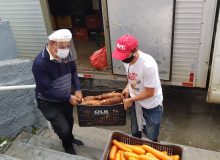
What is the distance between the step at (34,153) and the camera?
262 centimetres

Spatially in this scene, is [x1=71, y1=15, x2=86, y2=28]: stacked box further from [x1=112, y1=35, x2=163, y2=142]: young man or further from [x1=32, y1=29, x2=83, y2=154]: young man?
[x1=112, y1=35, x2=163, y2=142]: young man

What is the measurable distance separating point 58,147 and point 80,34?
214 inches

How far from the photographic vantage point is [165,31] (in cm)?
359

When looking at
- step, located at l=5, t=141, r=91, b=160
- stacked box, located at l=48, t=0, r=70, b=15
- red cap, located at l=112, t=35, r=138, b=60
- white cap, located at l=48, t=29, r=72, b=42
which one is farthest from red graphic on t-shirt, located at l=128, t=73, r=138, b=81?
stacked box, located at l=48, t=0, r=70, b=15

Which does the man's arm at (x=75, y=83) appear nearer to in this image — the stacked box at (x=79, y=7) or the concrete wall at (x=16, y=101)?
the concrete wall at (x=16, y=101)

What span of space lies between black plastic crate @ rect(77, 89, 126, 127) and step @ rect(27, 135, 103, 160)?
0.57m

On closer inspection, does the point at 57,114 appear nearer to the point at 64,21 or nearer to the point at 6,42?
the point at 6,42

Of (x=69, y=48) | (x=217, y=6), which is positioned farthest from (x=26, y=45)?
(x=217, y=6)

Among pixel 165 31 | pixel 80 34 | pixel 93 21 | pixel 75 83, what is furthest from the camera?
pixel 80 34

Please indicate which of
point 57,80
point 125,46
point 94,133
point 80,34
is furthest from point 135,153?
point 80,34

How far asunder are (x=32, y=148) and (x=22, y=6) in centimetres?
325

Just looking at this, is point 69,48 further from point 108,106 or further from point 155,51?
point 155,51

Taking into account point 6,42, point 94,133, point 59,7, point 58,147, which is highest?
point 59,7

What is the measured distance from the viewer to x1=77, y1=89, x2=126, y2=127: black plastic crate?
2.60m
